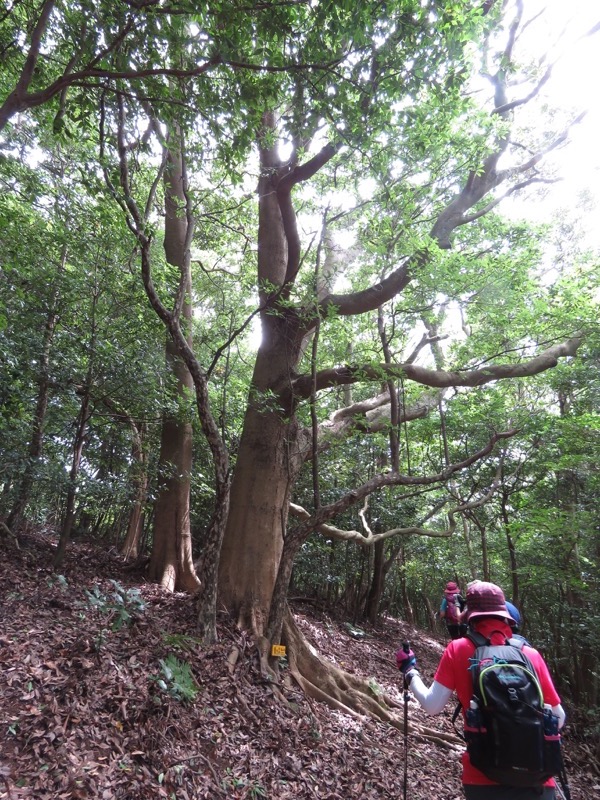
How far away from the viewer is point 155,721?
3764 mm

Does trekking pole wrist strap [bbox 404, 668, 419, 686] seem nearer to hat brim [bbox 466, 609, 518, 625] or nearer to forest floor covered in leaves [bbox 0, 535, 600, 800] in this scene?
hat brim [bbox 466, 609, 518, 625]

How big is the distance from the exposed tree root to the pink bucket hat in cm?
418

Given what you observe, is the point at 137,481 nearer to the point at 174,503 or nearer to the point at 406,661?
the point at 174,503

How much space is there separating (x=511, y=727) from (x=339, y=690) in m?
4.67

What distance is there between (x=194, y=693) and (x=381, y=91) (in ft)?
20.7

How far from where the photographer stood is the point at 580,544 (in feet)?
29.5

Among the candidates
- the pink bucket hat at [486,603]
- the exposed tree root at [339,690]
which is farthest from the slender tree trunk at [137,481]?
the pink bucket hat at [486,603]

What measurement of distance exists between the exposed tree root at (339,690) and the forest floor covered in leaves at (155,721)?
231 mm

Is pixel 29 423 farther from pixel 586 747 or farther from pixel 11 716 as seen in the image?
pixel 586 747

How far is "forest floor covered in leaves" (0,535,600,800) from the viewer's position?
314 centimetres

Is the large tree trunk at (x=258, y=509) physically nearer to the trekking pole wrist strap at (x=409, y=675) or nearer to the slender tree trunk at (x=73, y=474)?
the slender tree trunk at (x=73, y=474)

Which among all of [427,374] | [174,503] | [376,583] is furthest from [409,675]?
[376,583]

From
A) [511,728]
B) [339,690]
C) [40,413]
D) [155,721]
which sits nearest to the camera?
[511,728]

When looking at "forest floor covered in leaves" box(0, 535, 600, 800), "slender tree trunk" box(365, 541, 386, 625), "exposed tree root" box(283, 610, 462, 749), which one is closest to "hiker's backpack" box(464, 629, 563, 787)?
"forest floor covered in leaves" box(0, 535, 600, 800)
